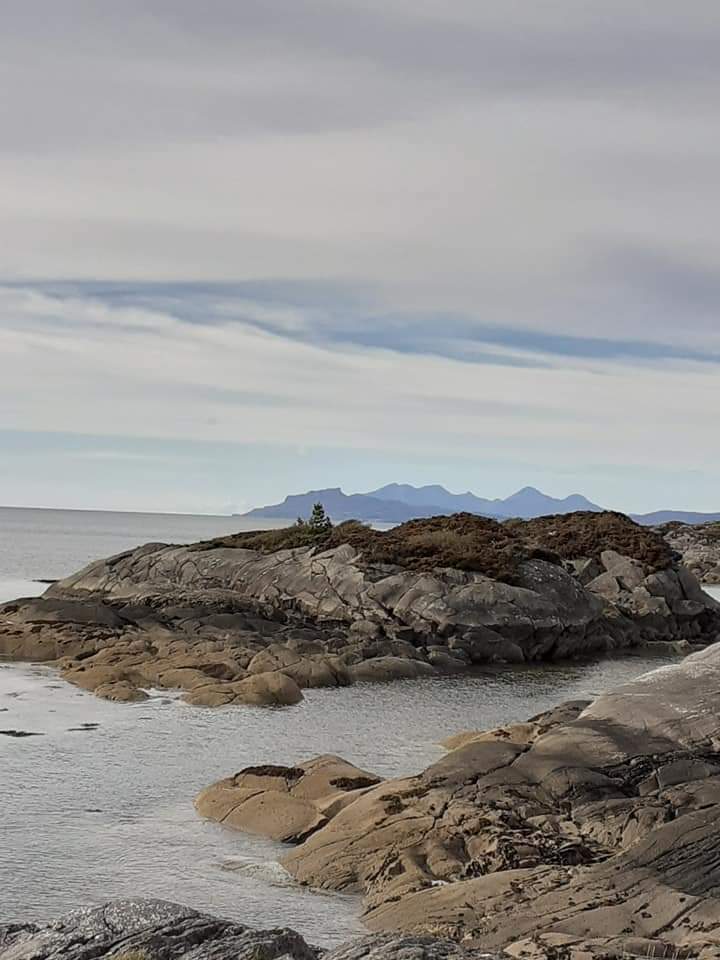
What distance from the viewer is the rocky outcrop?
109 meters

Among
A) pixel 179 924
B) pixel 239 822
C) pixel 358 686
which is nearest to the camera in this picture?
pixel 179 924

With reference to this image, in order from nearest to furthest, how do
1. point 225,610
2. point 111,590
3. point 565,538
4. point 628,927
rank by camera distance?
1. point 628,927
2. point 225,610
3. point 111,590
4. point 565,538

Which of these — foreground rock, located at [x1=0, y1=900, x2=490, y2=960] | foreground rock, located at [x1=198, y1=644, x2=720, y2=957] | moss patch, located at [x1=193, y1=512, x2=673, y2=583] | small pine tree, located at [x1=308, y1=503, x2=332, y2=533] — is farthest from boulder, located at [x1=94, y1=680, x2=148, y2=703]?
small pine tree, located at [x1=308, y1=503, x2=332, y2=533]

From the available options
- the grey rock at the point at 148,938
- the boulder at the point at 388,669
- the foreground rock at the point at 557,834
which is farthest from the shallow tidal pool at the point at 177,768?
the grey rock at the point at 148,938

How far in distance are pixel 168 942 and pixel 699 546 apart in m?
118

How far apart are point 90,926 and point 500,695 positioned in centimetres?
3276

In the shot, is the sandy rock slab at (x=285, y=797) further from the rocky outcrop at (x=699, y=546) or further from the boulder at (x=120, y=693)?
the rocky outcrop at (x=699, y=546)

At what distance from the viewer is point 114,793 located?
24625 millimetres

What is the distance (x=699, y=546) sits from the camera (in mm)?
121562

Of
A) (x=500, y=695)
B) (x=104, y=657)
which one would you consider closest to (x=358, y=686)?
(x=500, y=695)

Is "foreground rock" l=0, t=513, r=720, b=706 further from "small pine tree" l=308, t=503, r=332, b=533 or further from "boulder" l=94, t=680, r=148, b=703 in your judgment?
"small pine tree" l=308, t=503, r=332, b=533

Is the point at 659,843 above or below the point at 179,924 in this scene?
below

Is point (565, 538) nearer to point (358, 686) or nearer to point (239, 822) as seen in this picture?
point (358, 686)

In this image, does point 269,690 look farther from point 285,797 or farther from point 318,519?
point 318,519
